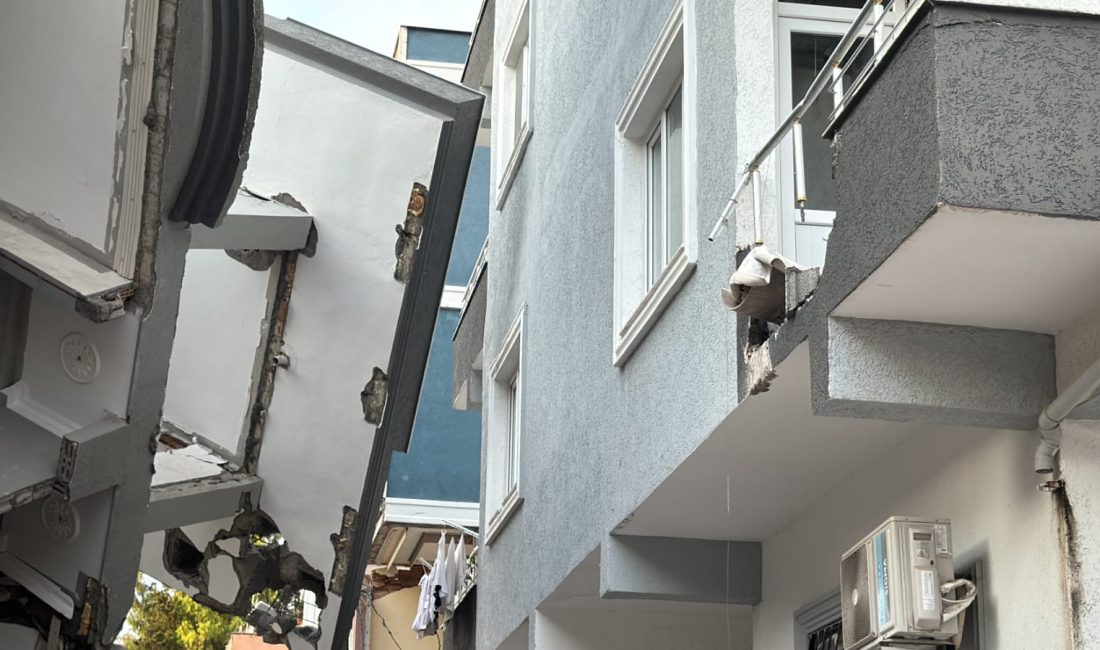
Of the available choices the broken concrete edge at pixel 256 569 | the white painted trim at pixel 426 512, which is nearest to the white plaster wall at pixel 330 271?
the broken concrete edge at pixel 256 569

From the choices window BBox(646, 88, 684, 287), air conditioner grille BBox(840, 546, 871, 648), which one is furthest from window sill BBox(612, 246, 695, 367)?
air conditioner grille BBox(840, 546, 871, 648)

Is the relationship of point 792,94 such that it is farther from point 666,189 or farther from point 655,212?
point 655,212

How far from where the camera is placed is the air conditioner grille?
639 cm

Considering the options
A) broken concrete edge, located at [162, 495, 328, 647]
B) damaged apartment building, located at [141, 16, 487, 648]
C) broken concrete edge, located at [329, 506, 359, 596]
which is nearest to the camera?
damaged apartment building, located at [141, 16, 487, 648]

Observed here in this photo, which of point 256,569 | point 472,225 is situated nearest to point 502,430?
point 256,569

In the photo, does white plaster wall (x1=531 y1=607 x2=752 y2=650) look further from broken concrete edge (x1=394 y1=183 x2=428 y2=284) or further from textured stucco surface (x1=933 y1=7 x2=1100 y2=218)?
textured stucco surface (x1=933 y1=7 x2=1100 y2=218)

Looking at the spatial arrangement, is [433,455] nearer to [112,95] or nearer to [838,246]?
[112,95]

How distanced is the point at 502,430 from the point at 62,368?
6.83m

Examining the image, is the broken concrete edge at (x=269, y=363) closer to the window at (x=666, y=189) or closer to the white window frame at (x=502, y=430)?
the white window frame at (x=502, y=430)

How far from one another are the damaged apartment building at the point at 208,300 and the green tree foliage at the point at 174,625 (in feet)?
59.8

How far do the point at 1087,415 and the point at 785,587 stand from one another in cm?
345

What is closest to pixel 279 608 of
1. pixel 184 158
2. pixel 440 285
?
pixel 440 285

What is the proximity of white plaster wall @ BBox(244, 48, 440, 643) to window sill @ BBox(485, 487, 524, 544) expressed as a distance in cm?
129

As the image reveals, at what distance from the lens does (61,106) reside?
24.4 feet
